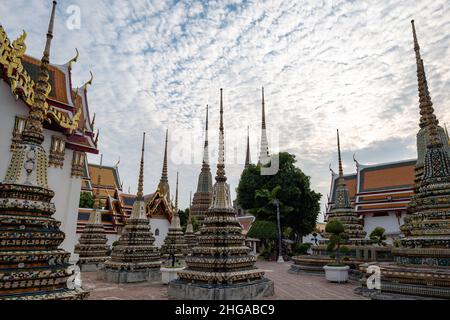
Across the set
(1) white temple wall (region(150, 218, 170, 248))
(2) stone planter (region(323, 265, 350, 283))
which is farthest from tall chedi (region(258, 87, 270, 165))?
(2) stone planter (region(323, 265, 350, 283))

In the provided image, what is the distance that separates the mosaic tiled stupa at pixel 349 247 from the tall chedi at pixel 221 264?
753 centimetres

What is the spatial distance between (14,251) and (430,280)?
9.38 metres

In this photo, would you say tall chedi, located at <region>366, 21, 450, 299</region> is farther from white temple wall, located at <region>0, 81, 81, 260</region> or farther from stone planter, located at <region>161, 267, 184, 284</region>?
white temple wall, located at <region>0, 81, 81, 260</region>

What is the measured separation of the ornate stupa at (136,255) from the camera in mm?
13508

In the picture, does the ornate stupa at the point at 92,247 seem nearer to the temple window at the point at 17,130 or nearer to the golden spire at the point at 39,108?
the temple window at the point at 17,130

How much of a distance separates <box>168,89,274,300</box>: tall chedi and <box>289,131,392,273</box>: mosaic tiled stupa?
296 inches

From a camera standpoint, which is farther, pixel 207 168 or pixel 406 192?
pixel 207 168

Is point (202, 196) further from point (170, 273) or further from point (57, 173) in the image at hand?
point (170, 273)

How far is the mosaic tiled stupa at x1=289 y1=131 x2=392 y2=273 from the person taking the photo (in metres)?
14.9

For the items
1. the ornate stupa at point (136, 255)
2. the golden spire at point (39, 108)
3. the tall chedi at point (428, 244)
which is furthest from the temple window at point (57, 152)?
the tall chedi at point (428, 244)
